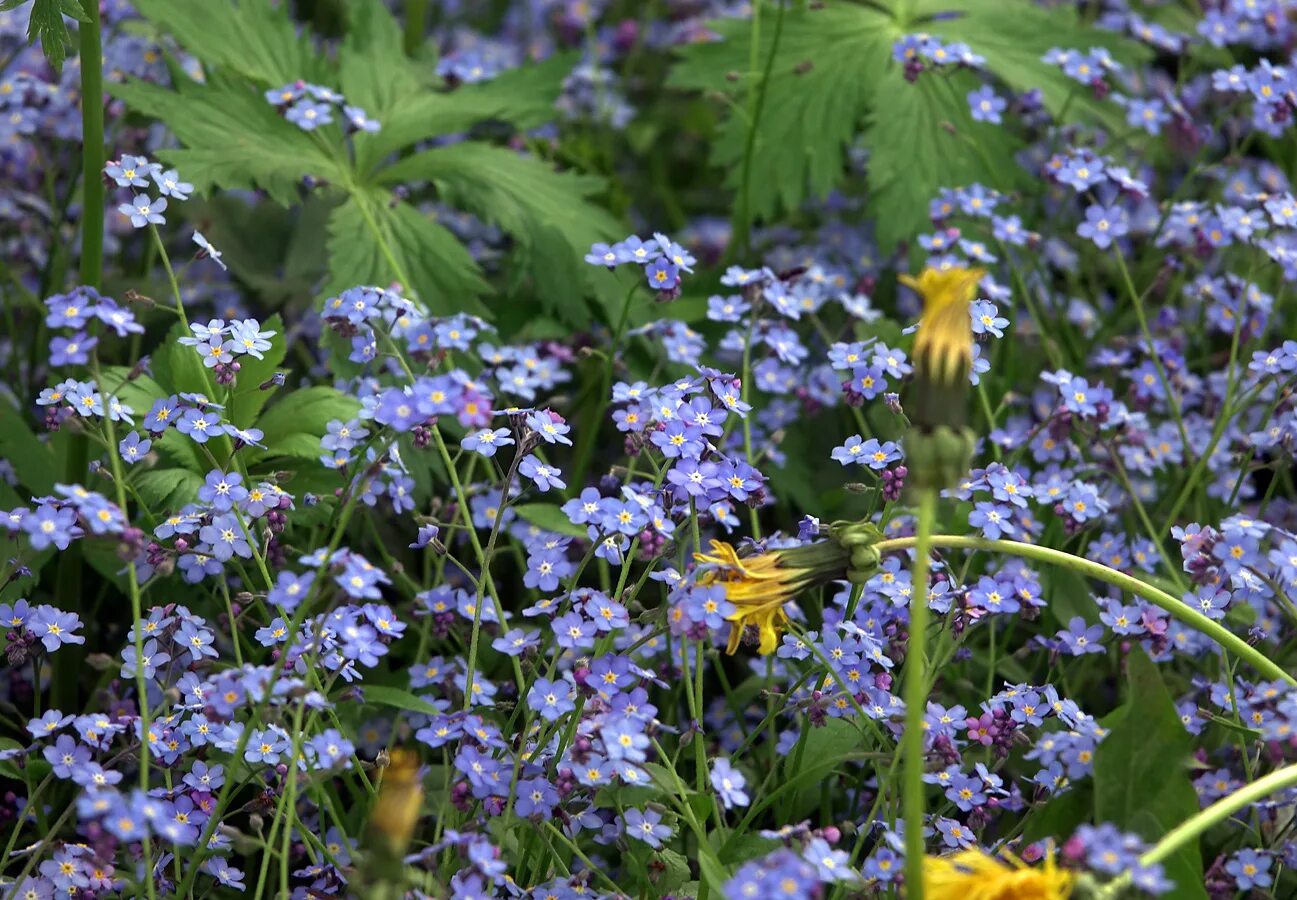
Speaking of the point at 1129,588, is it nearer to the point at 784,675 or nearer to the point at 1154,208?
the point at 784,675

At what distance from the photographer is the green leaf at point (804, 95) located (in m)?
3.45

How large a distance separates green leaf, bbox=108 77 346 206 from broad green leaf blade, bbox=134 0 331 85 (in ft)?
0.19

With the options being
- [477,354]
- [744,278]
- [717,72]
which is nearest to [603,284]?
[477,354]

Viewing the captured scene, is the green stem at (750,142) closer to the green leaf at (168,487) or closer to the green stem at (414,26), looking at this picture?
the green stem at (414,26)

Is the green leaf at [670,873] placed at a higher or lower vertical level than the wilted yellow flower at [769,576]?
lower

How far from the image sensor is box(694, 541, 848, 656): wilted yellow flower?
1966mm

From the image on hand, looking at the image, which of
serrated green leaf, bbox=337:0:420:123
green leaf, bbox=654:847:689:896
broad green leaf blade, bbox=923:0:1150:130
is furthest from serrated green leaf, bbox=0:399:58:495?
broad green leaf blade, bbox=923:0:1150:130

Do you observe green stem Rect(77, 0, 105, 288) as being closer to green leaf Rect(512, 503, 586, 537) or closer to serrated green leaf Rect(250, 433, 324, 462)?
serrated green leaf Rect(250, 433, 324, 462)

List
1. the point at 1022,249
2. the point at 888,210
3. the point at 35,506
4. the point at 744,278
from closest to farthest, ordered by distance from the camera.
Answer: the point at 35,506 < the point at 744,278 < the point at 888,210 < the point at 1022,249

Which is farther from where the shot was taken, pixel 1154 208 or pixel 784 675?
pixel 1154 208

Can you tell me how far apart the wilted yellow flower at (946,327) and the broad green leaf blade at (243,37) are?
6.67ft

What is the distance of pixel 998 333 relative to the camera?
2.48 metres

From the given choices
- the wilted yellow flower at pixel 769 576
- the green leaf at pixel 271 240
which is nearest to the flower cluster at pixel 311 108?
the green leaf at pixel 271 240

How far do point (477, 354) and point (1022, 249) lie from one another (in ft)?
4.76
